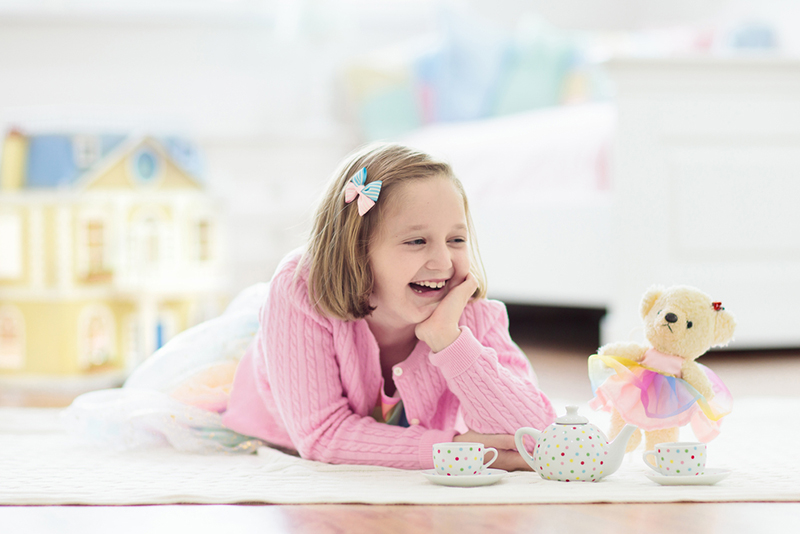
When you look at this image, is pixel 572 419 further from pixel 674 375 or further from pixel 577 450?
pixel 674 375

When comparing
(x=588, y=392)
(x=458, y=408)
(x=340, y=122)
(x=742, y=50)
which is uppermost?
(x=742, y=50)

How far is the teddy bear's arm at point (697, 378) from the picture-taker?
44.1 inches

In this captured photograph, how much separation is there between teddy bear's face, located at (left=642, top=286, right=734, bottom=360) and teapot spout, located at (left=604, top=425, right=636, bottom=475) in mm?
126

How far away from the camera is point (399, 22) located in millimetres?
4148

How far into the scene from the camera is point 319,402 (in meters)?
1.19

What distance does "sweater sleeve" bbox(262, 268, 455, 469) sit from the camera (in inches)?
46.4

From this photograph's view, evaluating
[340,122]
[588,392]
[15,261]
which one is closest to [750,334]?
[588,392]

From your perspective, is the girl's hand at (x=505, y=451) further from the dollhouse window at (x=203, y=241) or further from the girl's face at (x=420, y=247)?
the dollhouse window at (x=203, y=241)

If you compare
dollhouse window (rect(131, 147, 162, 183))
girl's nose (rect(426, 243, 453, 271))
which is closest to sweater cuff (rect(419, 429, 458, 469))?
girl's nose (rect(426, 243, 453, 271))

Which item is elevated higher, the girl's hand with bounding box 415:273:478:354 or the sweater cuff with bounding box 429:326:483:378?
the girl's hand with bounding box 415:273:478:354

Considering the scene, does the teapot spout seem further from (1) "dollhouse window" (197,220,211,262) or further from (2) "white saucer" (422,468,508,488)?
(1) "dollhouse window" (197,220,211,262)

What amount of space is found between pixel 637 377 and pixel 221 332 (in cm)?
73

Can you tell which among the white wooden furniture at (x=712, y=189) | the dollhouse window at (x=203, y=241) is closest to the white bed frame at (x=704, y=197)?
the white wooden furniture at (x=712, y=189)

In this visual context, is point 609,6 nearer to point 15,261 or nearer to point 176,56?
point 176,56
